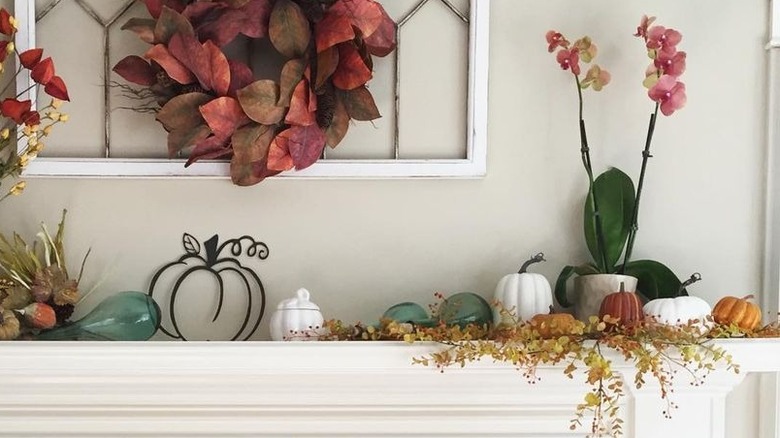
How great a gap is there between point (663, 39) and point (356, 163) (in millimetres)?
567

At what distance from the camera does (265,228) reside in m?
1.62

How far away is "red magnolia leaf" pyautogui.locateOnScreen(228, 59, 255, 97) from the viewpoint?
1.54 m

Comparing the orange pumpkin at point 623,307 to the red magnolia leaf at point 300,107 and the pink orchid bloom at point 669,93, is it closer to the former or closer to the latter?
the pink orchid bloom at point 669,93

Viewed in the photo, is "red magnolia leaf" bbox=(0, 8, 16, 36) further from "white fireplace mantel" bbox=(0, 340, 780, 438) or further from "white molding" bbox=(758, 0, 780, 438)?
"white molding" bbox=(758, 0, 780, 438)

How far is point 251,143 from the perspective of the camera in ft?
5.05

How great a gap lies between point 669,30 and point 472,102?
0.36 m

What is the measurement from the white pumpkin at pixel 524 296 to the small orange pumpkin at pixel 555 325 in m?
0.07

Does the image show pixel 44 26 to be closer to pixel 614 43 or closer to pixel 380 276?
pixel 380 276

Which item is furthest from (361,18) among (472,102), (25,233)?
(25,233)

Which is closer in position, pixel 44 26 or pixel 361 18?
pixel 361 18

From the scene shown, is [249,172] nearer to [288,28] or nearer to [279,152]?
[279,152]

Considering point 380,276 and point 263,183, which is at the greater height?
point 263,183

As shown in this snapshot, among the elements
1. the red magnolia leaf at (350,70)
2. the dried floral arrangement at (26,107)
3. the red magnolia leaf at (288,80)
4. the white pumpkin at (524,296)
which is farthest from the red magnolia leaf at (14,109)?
the white pumpkin at (524,296)

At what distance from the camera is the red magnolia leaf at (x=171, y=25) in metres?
1.51
